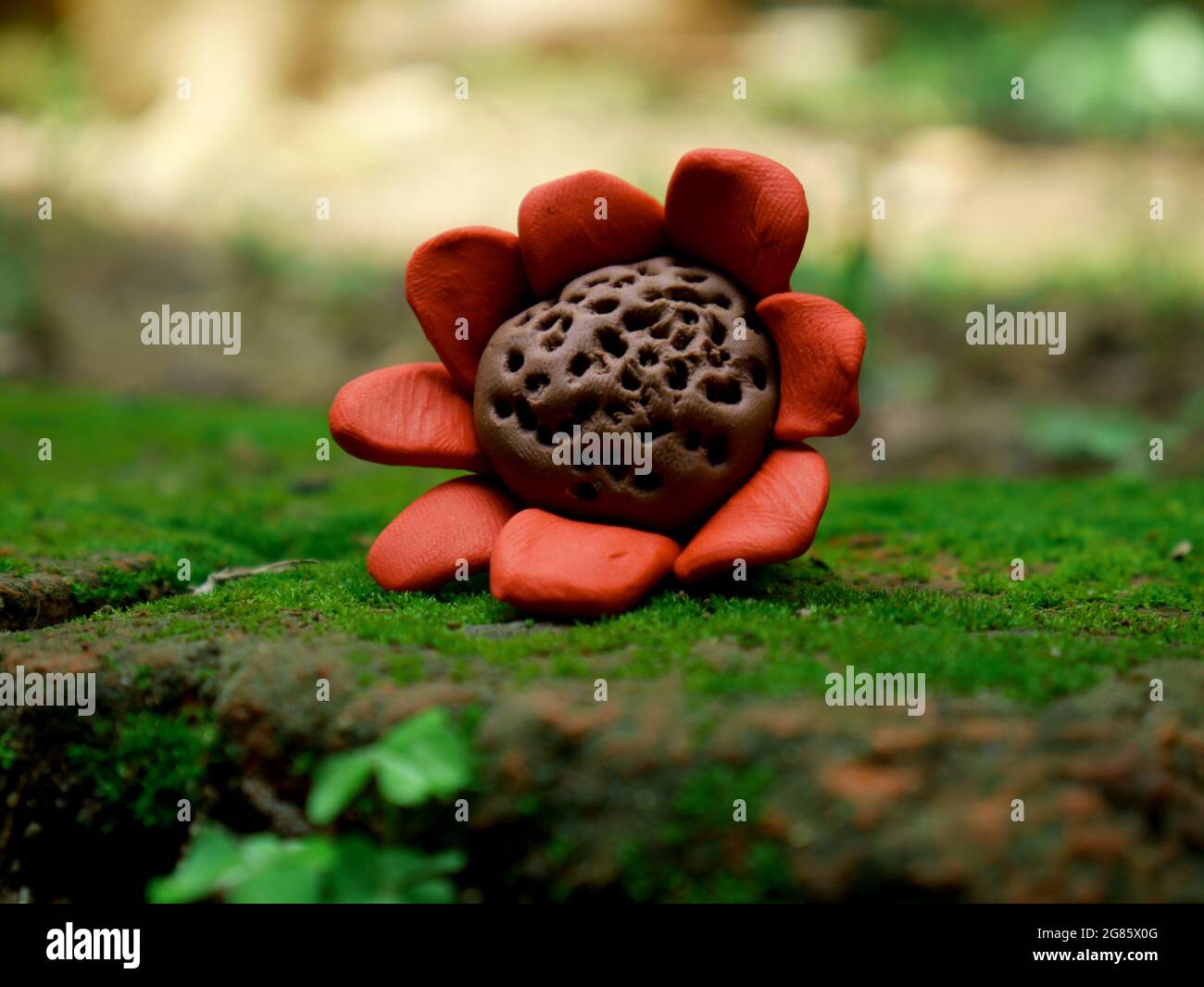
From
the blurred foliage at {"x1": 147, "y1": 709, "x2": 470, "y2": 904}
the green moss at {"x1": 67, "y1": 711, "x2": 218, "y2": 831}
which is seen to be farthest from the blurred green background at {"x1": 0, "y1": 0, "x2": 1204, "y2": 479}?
the blurred foliage at {"x1": 147, "y1": 709, "x2": 470, "y2": 904}

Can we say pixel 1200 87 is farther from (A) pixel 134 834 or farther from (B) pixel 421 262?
(A) pixel 134 834

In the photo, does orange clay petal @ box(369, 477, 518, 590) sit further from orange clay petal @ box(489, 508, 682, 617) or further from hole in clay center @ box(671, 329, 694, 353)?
hole in clay center @ box(671, 329, 694, 353)

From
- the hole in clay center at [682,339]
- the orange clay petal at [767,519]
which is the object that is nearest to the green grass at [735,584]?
the orange clay petal at [767,519]

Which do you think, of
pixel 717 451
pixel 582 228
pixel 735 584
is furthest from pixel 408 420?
pixel 735 584

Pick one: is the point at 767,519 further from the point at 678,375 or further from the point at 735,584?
the point at 678,375

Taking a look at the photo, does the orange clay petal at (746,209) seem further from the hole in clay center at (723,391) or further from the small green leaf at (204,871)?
the small green leaf at (204,871)

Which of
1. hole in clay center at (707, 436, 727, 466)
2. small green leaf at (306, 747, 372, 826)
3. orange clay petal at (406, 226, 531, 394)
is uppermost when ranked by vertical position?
orange clay petal at (406, 226, 531, 394)

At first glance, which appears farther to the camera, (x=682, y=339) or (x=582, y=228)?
(x=582, y=228)

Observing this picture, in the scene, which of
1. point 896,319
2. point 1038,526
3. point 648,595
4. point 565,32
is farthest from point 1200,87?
point 648,595
